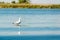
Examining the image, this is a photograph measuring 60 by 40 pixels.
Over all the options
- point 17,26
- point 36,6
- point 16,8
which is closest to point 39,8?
point 36,6

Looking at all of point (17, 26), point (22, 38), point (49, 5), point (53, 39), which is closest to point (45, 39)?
point (53, 39)

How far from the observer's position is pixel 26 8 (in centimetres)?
4706

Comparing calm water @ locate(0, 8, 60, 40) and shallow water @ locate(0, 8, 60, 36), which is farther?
shallow water @ locate(0, 8, 60, 36)

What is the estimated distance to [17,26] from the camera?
1606 cm

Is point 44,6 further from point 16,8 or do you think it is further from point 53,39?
point 53,39

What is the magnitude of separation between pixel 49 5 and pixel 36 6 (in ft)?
8.74

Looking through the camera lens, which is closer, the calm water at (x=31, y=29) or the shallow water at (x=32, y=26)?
the calm water at (x=31, y=29)

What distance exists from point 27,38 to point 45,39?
3.04 feet

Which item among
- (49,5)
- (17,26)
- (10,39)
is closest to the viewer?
(10,39)

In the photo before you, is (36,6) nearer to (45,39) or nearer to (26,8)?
(26,8)

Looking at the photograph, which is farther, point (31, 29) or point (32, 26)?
point (32, 26)

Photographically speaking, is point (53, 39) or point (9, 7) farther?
point (9, 7)

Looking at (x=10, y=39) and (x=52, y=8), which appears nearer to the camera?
(x=10, y=39)

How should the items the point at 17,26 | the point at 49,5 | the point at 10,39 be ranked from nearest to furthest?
the point at 10,39 → the point at 17,26 → the point at 49,5
